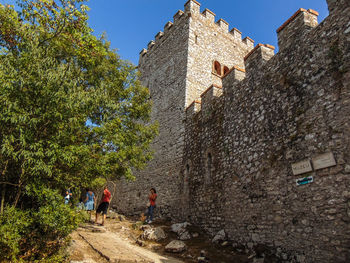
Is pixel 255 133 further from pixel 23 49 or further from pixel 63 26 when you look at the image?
pixel 23 49

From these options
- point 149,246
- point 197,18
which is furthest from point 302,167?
point 197,18

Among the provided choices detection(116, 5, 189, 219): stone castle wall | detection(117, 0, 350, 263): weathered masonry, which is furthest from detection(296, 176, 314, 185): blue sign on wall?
detection(116, 5, 189, 219): stone castle wall

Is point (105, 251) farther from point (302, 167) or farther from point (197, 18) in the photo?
point (197, 18)

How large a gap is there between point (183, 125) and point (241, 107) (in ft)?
13.3

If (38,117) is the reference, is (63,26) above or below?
above

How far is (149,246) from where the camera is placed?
724 centimetres

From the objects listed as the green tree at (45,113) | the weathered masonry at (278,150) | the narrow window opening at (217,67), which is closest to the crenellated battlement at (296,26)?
the weathered masonry at (278,150)

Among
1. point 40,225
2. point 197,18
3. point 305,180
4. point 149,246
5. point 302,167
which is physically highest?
point 197,18

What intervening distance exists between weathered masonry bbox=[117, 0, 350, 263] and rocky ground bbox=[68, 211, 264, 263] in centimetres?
51

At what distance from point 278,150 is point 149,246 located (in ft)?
15.1

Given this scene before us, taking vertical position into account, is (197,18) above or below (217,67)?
above

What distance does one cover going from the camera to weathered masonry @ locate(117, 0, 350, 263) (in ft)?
15.4

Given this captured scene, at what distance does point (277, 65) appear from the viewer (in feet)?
21.8

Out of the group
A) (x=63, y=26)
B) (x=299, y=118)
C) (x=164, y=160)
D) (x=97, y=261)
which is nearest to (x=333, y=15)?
(x=299, y=118)
